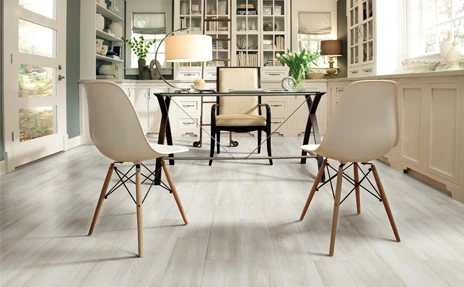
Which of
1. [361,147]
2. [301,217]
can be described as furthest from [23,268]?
[361,147]

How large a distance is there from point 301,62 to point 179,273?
8.83 ft

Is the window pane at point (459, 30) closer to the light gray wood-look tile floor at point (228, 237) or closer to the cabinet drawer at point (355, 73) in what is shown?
the light gray wood-look tile floor at point (228, 237)

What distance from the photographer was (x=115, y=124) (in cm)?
212

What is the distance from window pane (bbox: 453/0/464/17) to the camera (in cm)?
398

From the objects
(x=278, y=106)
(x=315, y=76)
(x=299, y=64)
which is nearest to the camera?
(x=299, y=64)

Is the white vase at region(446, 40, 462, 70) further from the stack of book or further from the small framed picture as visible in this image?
the small framed picture

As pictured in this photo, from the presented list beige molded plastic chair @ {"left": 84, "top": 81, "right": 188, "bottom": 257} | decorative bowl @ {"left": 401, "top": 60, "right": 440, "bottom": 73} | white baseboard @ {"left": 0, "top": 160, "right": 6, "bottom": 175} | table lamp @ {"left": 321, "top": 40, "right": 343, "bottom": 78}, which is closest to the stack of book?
table lamp @ {"left": 321, "top": 40, "right": 343, "bottom": 78}

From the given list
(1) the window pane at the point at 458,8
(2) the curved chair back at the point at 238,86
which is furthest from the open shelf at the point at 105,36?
(1) the window pane at the point at 458,8

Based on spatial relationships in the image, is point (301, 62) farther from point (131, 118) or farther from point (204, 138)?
point (204, 138)

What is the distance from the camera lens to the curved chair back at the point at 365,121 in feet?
6.61

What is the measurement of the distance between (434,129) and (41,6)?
4.05 metres

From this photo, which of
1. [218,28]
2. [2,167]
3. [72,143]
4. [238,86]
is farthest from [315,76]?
[2,167]

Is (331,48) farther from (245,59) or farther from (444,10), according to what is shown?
(444,10)

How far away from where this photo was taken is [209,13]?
23.8 ft
